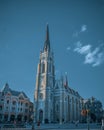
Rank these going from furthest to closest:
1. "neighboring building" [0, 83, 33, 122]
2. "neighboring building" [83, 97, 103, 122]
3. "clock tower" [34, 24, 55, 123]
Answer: "neighboring building" [83, 97, 103, 122] → "clock tower" [34, 24, 55, 123] → "neighboring building" [0, 83, 33, 122]

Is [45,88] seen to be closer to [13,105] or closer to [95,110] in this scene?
[13,105]

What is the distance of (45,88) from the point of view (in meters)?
72.6

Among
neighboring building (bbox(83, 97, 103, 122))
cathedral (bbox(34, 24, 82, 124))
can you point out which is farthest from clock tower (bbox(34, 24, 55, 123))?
neighboring building (bbox(83, 97, 103, 122))

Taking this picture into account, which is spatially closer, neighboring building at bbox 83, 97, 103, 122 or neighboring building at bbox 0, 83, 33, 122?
neighboring building at bbox 0, 83, 33, 122

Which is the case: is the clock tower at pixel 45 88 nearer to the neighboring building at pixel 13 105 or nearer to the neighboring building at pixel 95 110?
the neighboring building at pixel 13 105

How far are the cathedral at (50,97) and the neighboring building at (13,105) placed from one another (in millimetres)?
6025

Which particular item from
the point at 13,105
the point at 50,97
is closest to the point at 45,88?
the point at 50,97

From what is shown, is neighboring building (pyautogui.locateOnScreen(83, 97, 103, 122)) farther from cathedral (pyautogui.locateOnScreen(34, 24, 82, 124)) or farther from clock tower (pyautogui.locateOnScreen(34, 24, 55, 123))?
clock tower (pyautogui.locateOnScreen(34, 24, 55, 123))

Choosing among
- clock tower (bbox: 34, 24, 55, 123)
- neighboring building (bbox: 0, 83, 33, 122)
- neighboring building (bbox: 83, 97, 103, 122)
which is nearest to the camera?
neighboring building (bbox: 0, 83, 33, 122)

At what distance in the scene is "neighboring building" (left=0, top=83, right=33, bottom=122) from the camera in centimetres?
6788

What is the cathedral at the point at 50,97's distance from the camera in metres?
70.0

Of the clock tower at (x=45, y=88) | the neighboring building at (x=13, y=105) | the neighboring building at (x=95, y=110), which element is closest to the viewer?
the neighboring building at (x=13, y=105)

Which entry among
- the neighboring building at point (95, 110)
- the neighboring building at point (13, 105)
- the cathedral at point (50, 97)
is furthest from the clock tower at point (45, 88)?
the neighboring building at point (95, 110)

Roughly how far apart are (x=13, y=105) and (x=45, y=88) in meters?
14.8
